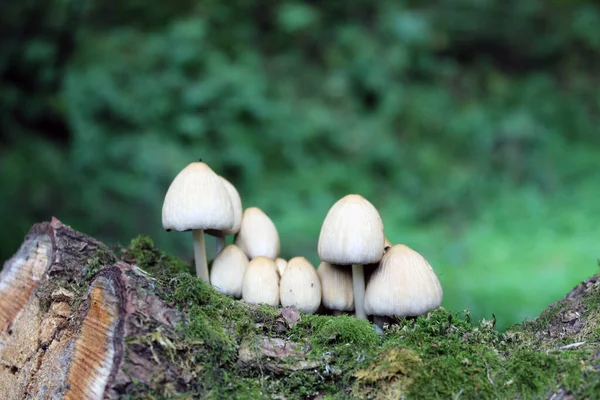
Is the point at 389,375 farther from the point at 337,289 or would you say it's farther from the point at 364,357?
the point at 337,289

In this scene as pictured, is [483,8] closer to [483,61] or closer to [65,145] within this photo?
[483,61]

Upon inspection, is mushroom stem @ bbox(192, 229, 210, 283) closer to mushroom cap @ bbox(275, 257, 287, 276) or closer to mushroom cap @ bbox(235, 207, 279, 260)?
mushroom cap @ bbox(235, 207, 279, 260)

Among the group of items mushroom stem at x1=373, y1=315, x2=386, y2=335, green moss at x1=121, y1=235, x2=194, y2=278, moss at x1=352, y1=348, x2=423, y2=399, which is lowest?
moss at x1=352, y1=348, x2=423, y2=399

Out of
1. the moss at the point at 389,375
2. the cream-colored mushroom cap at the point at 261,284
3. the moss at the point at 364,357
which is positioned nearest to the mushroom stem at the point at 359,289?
the moss at the point at 364,357

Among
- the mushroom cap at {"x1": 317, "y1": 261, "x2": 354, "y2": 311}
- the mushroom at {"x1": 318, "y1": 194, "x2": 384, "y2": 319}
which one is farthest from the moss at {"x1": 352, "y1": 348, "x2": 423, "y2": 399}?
the mushroom cap at {"x1": 317, "y1": 261, "x2": 354, "y2": 311}

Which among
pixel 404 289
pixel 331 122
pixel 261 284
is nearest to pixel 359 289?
pixel 404 289

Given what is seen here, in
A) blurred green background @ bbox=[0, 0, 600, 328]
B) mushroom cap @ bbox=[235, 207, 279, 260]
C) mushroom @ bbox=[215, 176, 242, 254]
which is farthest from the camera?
blurred green background @ bbox=[0, 0, 600, 328]
